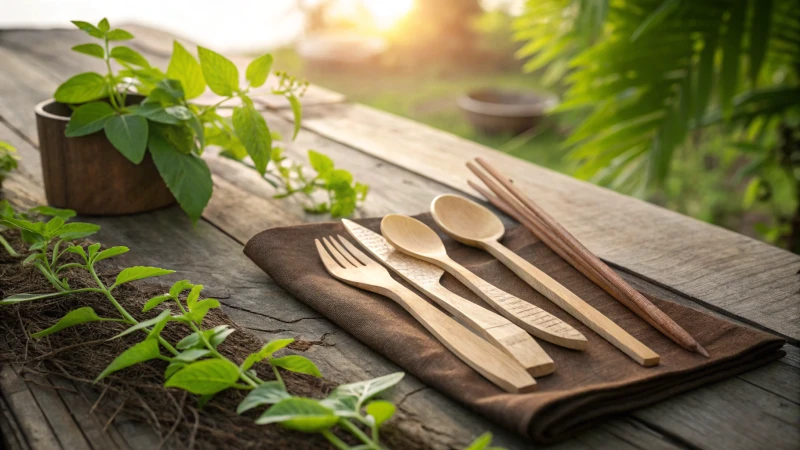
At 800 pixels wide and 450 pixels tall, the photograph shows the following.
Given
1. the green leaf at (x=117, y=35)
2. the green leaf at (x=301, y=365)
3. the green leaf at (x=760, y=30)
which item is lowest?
the green leaf at (x=301, y=365)

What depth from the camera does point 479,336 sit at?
0.68m

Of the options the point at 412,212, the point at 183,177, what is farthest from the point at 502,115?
the point at 183,177

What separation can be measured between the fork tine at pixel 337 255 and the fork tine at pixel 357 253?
0.5 inches

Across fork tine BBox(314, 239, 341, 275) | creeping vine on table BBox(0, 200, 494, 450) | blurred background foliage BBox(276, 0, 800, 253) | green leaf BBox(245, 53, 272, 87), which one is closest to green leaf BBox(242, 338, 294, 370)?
creeping vine on table BBox(0, 200, 494, 450)

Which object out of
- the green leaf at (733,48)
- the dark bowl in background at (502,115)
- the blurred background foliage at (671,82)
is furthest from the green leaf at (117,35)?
the dark bowl in background at (502,115)

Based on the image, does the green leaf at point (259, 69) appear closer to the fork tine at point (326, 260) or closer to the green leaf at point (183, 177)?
the green leaf at point (183, 177)

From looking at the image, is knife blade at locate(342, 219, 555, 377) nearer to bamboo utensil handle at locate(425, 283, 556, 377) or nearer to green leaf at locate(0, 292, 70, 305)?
bamboo utensil handle at locate(425, 283, 556, 377)

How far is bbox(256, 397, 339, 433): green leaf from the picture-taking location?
1.70 ft

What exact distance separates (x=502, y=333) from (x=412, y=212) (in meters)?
0.46

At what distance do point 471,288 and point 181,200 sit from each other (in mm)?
409

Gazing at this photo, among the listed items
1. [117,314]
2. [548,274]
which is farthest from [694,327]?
[117,314]

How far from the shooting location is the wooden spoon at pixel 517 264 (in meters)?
0.67

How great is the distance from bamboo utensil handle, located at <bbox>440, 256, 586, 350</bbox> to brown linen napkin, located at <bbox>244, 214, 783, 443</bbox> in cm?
1

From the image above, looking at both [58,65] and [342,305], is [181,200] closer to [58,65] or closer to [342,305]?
[342,305]
